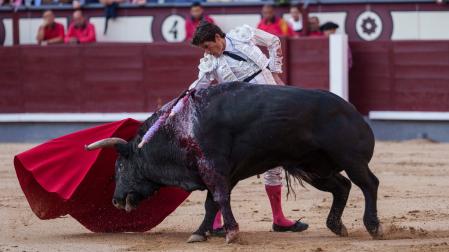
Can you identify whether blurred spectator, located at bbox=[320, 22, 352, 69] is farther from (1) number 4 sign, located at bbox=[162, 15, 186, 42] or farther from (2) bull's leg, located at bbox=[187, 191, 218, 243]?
(2) bull's leg, located at bbox=[187, 191, 218, 243]

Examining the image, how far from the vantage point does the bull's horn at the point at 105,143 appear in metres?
6.20

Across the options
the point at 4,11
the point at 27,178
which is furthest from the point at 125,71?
the point at 27,178

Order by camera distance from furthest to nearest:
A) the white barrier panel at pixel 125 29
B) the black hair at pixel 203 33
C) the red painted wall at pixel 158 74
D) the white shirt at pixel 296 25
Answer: the white barrier panel at pixel 125 29 < the white shirt at pixel 296 25 < the red painted wall at pixel 158 74 < the black hair at pixel 203 33

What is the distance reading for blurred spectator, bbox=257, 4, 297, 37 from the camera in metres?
12.6

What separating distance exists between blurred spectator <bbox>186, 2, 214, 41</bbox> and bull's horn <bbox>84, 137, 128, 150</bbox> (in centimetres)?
636

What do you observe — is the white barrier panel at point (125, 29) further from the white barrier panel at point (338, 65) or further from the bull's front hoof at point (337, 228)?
the bull's front hoof at point (337, 228)

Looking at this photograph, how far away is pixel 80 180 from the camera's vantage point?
21.6 ft

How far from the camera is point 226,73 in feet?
21.5

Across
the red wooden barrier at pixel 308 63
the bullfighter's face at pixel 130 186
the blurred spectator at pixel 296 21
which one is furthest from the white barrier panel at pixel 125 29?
the bullfighter's face at pixel 130 186

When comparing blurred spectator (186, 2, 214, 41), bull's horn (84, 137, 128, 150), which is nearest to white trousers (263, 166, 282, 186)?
bull's horn (84, 137, 128, 150)

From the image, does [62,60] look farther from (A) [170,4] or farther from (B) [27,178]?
(B) [27,178]

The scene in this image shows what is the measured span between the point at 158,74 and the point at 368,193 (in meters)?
7.25

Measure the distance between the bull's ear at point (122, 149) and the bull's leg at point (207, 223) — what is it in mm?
499

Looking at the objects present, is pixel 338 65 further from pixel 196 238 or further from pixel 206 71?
pixel 196 238
